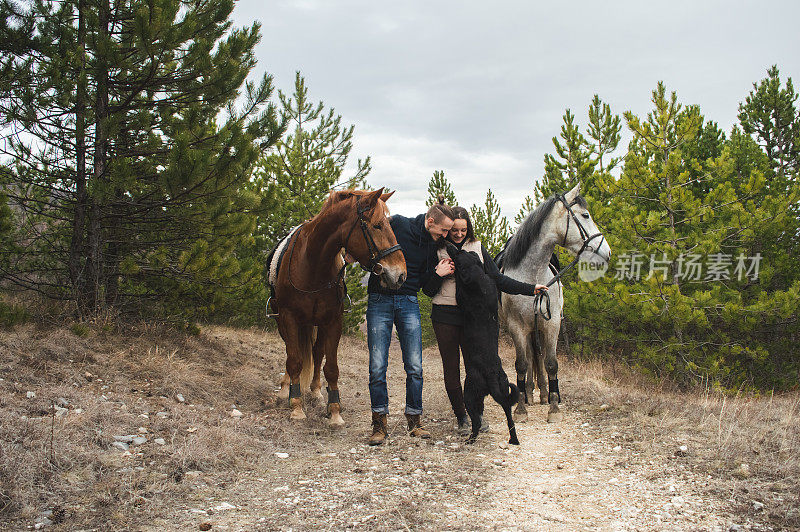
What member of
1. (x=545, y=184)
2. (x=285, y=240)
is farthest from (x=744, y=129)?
(x=285, y=240)

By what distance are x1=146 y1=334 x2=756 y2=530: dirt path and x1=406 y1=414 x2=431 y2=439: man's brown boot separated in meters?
0.10

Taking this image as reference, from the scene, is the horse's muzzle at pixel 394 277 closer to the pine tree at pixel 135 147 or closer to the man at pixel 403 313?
the man at pixel 403 313

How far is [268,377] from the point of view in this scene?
7.20m

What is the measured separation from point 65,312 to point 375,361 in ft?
14.4

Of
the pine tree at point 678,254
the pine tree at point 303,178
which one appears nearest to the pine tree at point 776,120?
the pine tree at point 678,254

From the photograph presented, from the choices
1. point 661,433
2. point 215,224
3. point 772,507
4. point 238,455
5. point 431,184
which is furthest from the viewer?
point 431,184

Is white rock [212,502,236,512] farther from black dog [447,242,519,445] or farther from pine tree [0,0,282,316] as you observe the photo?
pine tree [0,0,282,316]

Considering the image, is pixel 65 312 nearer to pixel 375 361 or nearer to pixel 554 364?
pixel 375 361

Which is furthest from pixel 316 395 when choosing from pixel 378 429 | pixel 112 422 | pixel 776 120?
pixel 776 120

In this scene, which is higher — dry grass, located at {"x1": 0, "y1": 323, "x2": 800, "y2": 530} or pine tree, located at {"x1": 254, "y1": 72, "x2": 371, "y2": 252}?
pine tree, located at {"x1": 254, "y1": 72, "x2": 371, "y2": 252}

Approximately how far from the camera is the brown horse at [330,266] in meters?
3.99

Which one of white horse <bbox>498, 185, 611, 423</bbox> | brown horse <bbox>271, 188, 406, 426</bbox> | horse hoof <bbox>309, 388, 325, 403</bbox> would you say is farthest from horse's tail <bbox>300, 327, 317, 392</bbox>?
white horse <bbox>498, 185, 611, 423</bbox>

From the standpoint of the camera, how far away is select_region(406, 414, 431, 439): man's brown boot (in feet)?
14.6

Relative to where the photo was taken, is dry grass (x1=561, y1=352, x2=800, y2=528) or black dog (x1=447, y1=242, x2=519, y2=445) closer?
dry grass (x1=561, y1=352, x2=800, y2=528)
